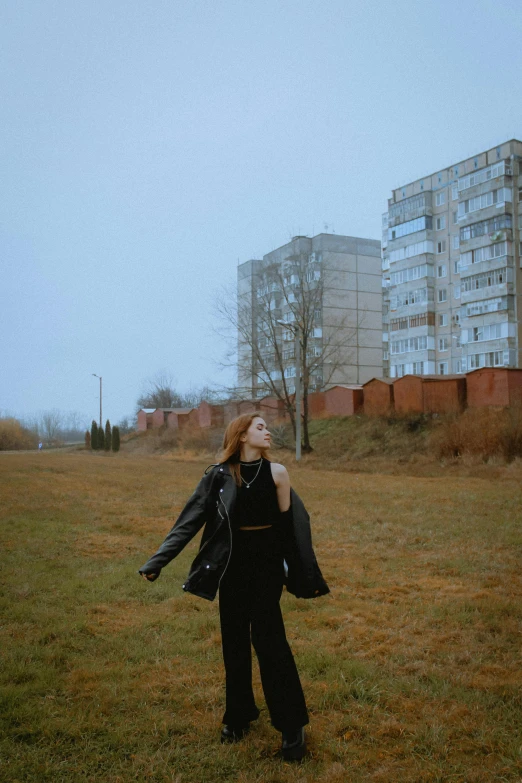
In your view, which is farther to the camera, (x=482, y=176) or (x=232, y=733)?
(x=482, y=176)

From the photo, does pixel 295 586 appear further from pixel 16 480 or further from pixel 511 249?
pixel 511 249

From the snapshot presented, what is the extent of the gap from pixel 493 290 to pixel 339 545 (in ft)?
144

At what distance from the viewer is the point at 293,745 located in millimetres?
Result: 3994

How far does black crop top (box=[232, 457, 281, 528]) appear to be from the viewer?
13.6ft

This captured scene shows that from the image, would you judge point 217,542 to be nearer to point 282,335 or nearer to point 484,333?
point 282,335

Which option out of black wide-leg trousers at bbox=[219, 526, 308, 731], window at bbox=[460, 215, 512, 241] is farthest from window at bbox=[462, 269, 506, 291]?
black wide-leg trousers at bbox=[219, 526, 308, 731]

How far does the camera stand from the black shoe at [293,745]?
3977 millimetres

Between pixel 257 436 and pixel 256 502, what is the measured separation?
398 millimetres

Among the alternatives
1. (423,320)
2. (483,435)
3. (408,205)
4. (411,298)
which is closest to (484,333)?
(423,320)

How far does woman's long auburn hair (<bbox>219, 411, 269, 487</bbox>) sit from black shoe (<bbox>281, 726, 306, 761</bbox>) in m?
1.52

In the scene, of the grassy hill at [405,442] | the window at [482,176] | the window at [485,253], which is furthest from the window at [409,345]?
the grassy hill at [405,442]

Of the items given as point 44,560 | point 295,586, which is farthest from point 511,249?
point 295,586

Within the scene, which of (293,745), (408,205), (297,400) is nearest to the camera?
(293,745)

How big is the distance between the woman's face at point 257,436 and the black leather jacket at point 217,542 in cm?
21
